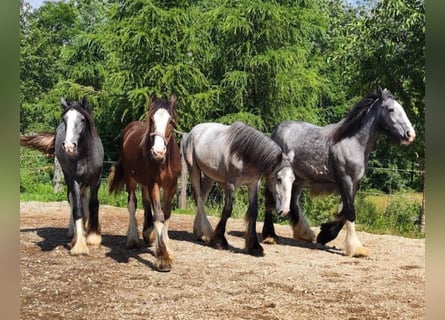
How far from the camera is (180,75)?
5.62 meters

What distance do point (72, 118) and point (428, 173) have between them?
11.8ft

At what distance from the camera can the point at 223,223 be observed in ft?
16.1

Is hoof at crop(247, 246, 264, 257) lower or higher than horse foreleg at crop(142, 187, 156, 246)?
lower

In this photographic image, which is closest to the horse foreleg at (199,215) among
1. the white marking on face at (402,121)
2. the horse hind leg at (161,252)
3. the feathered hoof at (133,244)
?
the feathered hoof at (133,244)

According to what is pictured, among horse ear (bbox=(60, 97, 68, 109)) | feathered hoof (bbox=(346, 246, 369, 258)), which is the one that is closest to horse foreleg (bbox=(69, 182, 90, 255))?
horse ear (bbox=(60, 97, 68, 109))

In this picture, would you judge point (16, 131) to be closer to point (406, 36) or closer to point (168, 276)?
point (168, 276)

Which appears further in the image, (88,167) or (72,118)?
(88,167)

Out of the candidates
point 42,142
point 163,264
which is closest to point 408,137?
point 163,264

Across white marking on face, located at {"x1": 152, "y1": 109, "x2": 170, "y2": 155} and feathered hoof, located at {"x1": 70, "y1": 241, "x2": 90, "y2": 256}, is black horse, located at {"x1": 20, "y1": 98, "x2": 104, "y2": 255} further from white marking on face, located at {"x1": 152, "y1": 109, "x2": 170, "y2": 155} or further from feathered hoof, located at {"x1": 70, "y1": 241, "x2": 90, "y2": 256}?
white marking on face, located at {"x1": 152, "y1": 109, "x2": 170, "y2": 155}

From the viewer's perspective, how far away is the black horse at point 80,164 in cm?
429


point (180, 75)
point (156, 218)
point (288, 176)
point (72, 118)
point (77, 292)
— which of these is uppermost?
point (180, 75)

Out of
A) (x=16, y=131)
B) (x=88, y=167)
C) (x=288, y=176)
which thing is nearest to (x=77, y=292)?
(x=88, y=167)

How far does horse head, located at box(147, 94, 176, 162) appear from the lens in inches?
147

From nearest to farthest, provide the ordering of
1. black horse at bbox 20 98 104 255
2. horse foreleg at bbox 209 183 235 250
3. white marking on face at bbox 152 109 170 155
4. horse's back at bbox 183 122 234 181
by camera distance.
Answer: white marking on face at bbox 152 109 170 155, black horse at bbox 20 98 104 255, horse foreleg at bbox 209 183 235 250, horse's back at bbox 183 122 234 181
